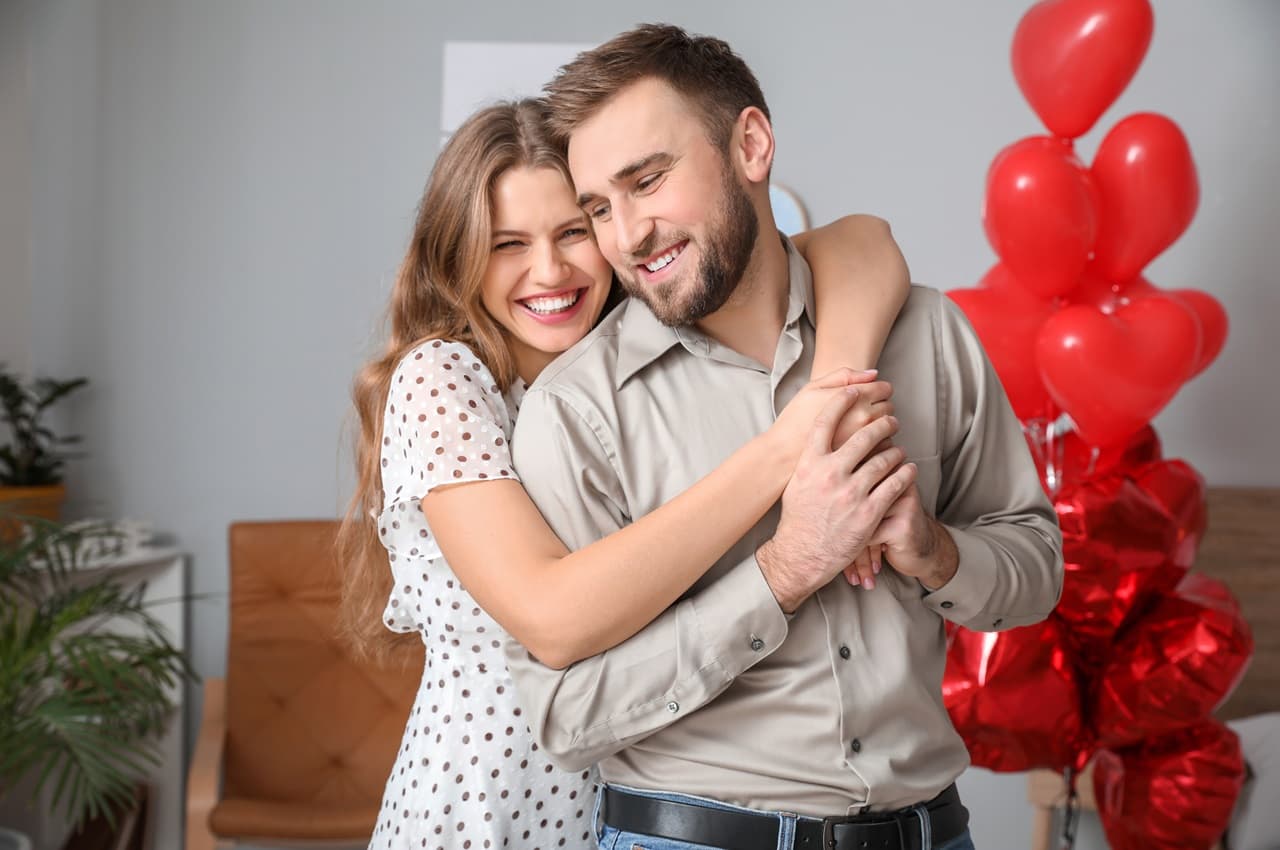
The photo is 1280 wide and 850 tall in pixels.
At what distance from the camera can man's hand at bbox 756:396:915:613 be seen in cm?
123

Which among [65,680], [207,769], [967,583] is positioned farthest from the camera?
[207,769]

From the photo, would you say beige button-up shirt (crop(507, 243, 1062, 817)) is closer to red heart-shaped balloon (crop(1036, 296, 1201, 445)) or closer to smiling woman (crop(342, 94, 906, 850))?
smiling woman (crop(342, 94, 906, 850))

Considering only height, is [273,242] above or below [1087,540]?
above

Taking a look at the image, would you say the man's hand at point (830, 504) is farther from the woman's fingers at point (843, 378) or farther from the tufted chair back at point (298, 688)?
the tufted chair back at point (298, 688)

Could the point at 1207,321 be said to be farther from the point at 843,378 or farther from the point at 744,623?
the point at 744,623

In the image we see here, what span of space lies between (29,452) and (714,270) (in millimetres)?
2567

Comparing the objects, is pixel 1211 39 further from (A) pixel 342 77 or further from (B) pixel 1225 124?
(A) pixel 342 77

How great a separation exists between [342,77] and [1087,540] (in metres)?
2.34

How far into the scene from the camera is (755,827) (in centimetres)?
128

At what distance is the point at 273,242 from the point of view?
3.53 m

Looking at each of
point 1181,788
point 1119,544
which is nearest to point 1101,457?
point 1119,544

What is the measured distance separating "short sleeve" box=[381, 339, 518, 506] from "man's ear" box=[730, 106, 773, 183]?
401 mm

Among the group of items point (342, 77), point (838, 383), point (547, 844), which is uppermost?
point (342, 77)

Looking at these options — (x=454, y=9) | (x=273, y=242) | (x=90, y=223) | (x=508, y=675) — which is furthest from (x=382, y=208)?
(x=508, y=675)
